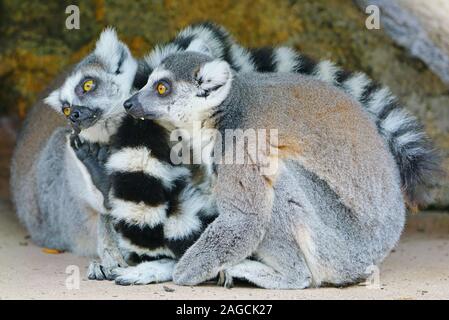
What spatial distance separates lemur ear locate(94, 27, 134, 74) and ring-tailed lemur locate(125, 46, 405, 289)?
1.99ft

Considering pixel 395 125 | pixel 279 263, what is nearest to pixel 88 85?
pixel 279 263

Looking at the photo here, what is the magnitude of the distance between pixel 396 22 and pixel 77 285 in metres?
3.11

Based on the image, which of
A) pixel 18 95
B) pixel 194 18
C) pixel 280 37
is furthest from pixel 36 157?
pixel 280 37

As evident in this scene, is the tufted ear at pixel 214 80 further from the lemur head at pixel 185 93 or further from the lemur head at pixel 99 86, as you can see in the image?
the lemur head at pixel 99 86

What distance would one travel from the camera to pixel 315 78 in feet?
18.8

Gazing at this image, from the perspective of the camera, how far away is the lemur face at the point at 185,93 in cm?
527

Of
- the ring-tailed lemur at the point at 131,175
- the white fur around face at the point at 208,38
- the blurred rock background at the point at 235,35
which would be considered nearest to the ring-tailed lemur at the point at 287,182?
the ring-tailed lemur at the point at 131,175

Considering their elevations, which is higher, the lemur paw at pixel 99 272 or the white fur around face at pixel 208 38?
the white fur around face at pixel 208 38

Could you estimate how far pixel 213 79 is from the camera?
17.3 feet

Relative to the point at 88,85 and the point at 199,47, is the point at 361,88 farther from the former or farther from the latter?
the point at 88,85

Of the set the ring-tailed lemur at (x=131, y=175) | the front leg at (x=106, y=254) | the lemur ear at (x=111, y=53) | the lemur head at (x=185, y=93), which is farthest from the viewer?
the lemur ear at (x=111, y=53)

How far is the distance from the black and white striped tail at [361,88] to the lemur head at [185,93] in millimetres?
379

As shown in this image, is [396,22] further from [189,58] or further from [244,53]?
[189,58]

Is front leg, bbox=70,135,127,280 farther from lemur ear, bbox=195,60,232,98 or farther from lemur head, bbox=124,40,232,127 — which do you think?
lemur ear, bbox=195,60,232,98
